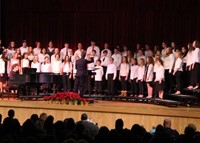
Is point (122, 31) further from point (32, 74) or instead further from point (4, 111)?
point (4, 111)

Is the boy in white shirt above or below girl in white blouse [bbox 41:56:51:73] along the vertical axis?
below

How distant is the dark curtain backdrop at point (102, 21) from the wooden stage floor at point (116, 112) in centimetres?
586

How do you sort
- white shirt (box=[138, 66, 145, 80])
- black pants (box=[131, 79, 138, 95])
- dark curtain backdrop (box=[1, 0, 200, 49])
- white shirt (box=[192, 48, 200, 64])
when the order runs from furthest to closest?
dark curtain backdrop (box=[1, 0, 200, 49])
black pants (box=[131, 79, 138, 95])
white shirt (box=[138, 66, 145, 80])
white shirt (box=[192, 48, 200, 64])

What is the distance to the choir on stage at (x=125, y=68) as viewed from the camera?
46.1 ft

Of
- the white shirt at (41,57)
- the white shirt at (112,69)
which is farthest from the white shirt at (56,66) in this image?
the white shirt at (112,69)

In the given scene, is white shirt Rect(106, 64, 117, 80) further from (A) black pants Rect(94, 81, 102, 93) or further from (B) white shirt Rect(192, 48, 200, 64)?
(B) white shirt Rect(192, 48, 200, 64)

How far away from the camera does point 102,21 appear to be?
1862 centimetres

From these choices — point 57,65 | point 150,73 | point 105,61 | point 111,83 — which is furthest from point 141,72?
point 57,65

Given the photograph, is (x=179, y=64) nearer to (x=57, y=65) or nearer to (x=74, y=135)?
(x=57, y=65)

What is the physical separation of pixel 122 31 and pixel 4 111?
22.8ft

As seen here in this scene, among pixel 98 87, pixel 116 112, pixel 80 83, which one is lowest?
pixel 116 112

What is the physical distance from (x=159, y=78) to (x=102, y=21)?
5.22m

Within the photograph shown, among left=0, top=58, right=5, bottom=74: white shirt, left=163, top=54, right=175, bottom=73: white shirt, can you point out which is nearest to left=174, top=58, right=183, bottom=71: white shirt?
left=163, top=54, right=175, bottom=73: white shirt

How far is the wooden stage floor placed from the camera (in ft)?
36.0
